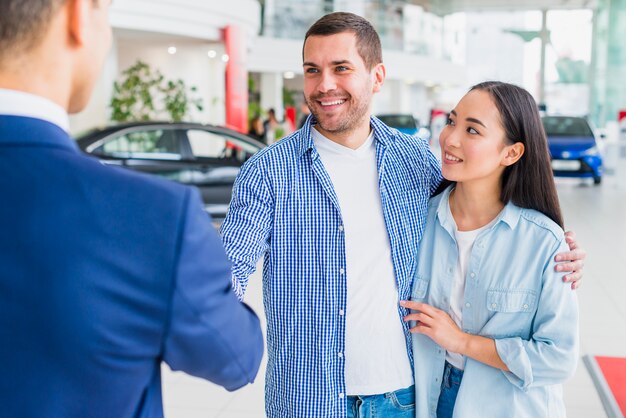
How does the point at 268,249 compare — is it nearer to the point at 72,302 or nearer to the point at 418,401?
the point at 418,401

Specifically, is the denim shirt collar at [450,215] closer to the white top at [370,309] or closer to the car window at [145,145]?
the white top at [370,309]

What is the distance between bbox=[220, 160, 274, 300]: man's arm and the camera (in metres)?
1.73

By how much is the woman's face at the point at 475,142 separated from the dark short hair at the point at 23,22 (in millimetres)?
1185

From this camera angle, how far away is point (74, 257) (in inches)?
29.8

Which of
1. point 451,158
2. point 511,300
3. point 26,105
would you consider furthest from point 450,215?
point 26,105

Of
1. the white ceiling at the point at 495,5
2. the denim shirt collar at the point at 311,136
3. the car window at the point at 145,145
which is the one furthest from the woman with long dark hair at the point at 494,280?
the white ceiling at the point at 495,5

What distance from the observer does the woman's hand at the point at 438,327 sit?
170cm

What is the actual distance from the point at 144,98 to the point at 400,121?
7111 millimetres

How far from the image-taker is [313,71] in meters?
1.98

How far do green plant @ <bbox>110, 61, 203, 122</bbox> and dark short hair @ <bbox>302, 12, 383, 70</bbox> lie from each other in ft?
38.2


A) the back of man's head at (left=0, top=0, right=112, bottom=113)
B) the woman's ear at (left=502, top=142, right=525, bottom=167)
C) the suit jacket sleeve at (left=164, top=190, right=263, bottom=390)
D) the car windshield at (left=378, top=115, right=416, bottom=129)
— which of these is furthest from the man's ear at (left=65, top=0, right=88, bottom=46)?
the car windshield at (left=378, top=115, right=416, bottom=129)

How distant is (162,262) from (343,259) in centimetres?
106

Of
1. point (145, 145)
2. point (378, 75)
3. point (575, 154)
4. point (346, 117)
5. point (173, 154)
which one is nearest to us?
point (346, 117)

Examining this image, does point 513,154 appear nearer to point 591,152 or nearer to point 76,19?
point 76,19
